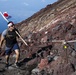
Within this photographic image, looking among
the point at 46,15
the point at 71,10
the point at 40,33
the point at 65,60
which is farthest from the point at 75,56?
the point at 46,15

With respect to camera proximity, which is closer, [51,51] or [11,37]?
[11,37]

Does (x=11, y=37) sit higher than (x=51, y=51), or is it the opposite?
(x=11, y=37)

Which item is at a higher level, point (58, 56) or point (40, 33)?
point (40, 33)

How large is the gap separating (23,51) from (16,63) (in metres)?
3.43

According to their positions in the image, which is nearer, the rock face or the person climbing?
the rock face

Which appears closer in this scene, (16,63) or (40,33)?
(16,63)

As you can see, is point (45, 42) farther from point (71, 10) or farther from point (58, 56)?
point (71, 10)

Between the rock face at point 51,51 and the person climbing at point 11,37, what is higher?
the person climbing at point 11,37

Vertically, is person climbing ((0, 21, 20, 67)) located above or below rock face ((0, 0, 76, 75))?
above

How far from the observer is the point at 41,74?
1691cm

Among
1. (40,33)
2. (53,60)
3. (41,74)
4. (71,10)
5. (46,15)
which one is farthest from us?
(46,15)

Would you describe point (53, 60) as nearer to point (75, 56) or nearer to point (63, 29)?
point (75, 56)

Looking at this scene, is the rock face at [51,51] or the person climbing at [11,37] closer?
the rock face at [51,51]

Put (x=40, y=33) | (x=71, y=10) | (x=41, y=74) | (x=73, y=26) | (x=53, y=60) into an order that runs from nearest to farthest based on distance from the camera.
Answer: (x=41, y=74) < (x=53, y=60) < (x=73, y=26) < (x=40, y=33) < (x=71, y=10)
